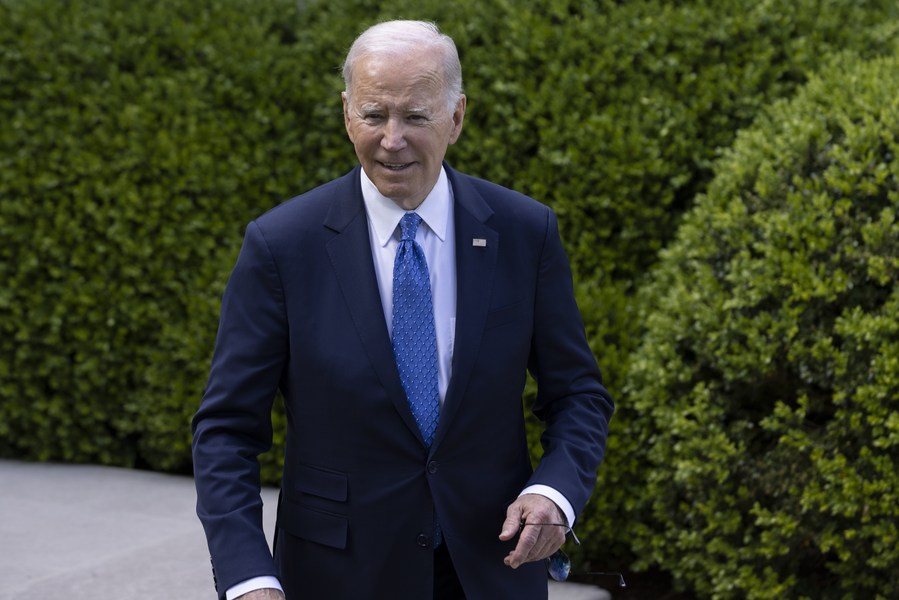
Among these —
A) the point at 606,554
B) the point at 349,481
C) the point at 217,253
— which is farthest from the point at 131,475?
the point at 349,481

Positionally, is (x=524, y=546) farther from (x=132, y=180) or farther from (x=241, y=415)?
(x=132, y=180)

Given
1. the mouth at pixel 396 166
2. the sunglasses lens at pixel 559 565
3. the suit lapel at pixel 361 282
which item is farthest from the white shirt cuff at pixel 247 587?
the mouth at pixel 396 166

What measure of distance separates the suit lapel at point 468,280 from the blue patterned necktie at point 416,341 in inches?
1.8

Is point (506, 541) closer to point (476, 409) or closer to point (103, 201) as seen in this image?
point (476, 409)

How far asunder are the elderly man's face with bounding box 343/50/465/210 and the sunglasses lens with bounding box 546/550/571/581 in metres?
0.86

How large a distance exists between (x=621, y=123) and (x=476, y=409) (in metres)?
2.85

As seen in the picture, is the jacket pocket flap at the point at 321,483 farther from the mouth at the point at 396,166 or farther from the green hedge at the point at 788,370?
the green hedge at the point at 788,370

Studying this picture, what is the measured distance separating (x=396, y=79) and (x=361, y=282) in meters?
0.43

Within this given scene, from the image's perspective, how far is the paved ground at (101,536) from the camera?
461cm

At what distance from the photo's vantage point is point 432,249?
2.69 m

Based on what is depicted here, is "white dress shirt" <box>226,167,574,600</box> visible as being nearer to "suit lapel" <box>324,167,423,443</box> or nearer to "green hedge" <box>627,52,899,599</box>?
"suit lapel" <box>324,167,423,443</box>

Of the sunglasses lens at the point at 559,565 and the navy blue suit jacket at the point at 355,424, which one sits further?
the sunglasses lens at the point at 559,565

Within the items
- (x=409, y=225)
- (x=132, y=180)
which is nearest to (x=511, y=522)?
(x=409, y=225)

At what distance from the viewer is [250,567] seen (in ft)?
7.98
